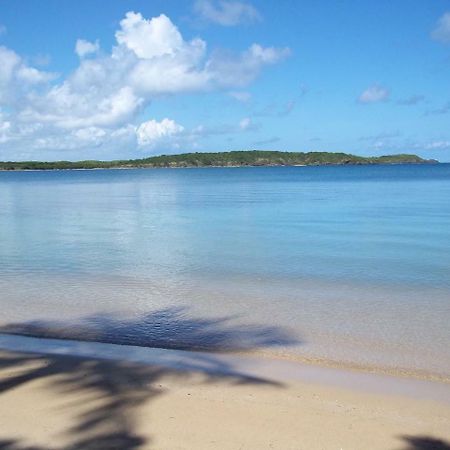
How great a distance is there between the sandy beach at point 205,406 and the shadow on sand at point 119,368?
16mm

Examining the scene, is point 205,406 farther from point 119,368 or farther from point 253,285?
point 253,285

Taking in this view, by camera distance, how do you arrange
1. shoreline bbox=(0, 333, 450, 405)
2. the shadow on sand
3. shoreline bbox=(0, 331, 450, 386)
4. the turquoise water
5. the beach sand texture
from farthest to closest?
1. the turquoise water
2. shoreline bbox=(0, 331, 450, 386)
3. shoreline bbox=(0, 333, 450, 405)
4. the shadow on sand
5. the beach sand texture

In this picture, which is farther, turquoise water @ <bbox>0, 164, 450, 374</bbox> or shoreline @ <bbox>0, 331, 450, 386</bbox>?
turquoise water @ <bbox>0, 164, 450, 374</bbox>

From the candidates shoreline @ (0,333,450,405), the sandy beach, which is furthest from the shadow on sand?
shoreline @ (0,333,450,405)

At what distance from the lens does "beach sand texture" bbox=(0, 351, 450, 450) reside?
4.70 m

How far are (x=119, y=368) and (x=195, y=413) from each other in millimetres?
1530

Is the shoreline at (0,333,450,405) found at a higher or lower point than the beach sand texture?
lower

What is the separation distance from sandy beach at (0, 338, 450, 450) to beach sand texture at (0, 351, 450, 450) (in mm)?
10

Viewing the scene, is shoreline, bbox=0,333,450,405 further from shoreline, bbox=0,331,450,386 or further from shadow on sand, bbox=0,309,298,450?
shadow on sand, bbox=0,309,298,450

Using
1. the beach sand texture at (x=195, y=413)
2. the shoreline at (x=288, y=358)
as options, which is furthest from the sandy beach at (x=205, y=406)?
the shoreline at (x=288, y=358)

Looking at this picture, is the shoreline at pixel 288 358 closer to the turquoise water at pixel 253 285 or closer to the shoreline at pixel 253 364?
the shoreline at pixel 253 364

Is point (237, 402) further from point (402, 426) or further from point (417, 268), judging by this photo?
point (417, 268)

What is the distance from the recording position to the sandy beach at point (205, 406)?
15.5ft

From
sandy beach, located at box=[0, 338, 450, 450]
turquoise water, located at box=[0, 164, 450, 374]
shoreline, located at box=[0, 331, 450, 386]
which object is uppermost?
sandy beach, located at box=[0, 338, 450, 450]
